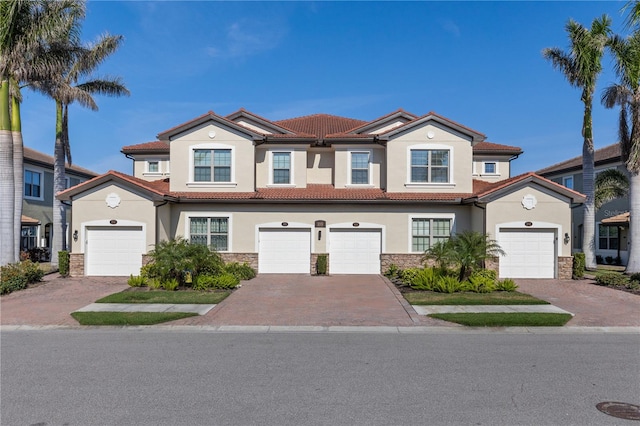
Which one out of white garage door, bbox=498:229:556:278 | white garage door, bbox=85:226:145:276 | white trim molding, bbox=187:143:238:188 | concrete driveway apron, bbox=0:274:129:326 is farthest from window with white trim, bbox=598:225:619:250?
concrete driveway apron, bbox=0:274:129:326

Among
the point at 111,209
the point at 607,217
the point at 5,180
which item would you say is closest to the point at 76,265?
the point at 111,209

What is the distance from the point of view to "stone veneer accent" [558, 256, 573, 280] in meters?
17.6

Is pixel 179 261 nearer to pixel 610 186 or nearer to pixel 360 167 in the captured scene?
pixel 360 167

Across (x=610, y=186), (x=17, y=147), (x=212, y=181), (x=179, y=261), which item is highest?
(x=17, y=147)

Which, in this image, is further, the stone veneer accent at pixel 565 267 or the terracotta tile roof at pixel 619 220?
the terracotta tile roof at pixel 619 220

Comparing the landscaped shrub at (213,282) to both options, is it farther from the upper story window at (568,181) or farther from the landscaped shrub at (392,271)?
the upper story window at (568,181)

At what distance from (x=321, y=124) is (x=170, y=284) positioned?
1424 centimetres

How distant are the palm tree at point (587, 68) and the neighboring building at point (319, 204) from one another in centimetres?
451

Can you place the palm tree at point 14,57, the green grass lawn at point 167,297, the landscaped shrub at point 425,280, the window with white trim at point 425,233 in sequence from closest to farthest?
the green grass lawn at point 167,297
the landscaped shrub at point 425,280
the palm tree at point 14,57
the window with white trim at point 425,233

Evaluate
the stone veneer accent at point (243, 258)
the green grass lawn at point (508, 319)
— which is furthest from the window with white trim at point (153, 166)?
the green grass lawn at point (508, 319)

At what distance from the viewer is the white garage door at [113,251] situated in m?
17.9

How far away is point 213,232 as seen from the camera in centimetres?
1917

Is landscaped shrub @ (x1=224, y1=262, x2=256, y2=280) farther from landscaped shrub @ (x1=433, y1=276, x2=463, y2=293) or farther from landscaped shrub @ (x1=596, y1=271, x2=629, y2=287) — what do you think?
landscaped shrub @ (x1=596, y1=271, x2=629, y2=287)

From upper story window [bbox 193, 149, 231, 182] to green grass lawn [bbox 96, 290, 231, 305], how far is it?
279 inches
